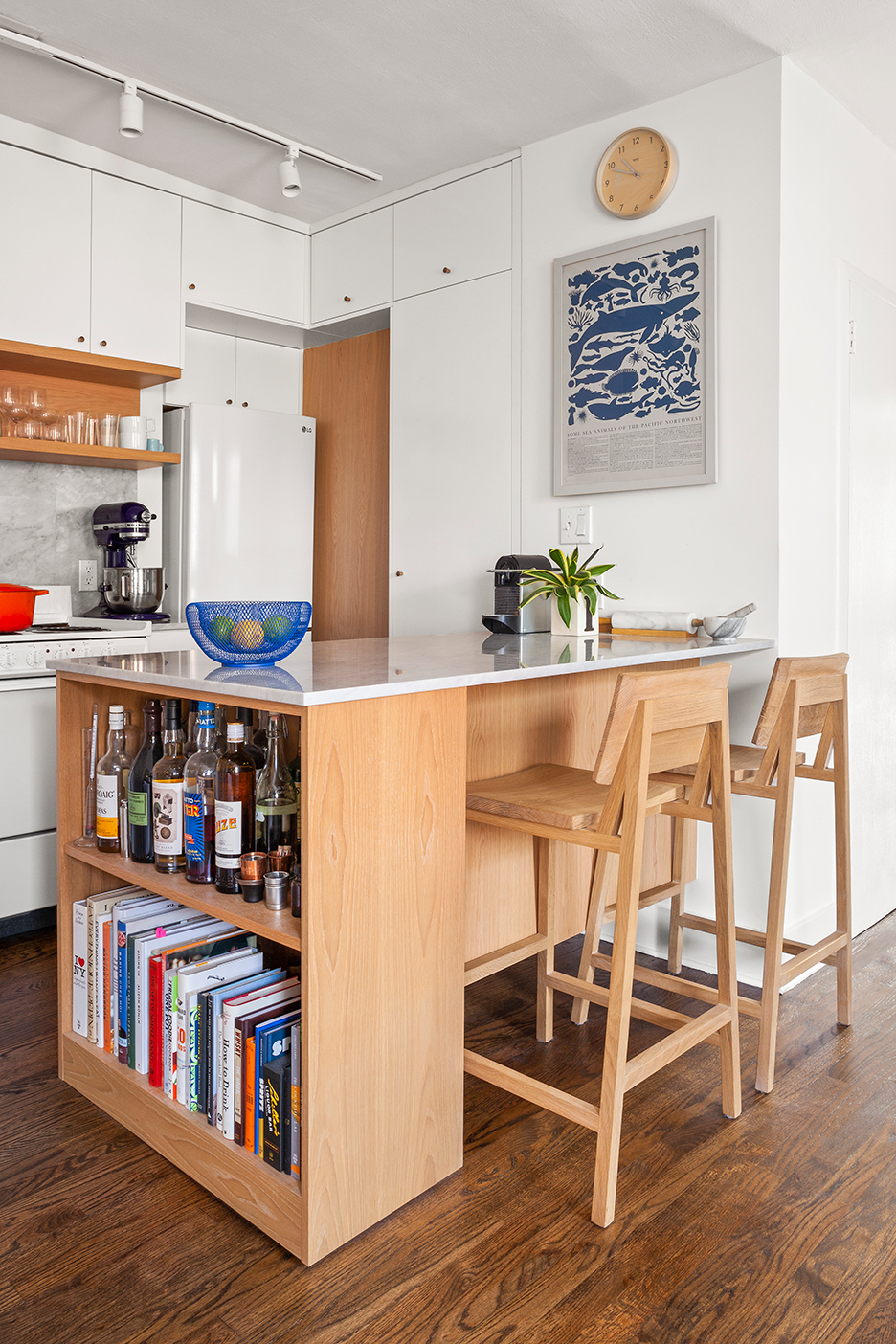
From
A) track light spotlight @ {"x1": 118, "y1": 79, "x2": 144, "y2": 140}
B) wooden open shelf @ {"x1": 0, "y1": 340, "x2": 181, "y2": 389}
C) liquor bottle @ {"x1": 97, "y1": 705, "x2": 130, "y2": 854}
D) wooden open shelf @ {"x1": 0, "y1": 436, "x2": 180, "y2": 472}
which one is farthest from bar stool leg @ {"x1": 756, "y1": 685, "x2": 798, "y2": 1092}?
wooden open shelf @ {"x1": 0, "y1": 340, "x2": 181, "y2": 389}

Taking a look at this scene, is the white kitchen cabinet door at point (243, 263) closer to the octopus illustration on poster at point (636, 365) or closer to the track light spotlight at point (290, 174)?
the track light spotlight at point (290, 174)

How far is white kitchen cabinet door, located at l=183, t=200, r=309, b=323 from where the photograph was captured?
12.1ft

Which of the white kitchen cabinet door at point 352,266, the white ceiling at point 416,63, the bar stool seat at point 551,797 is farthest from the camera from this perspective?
the white kitchen cabinet door at point 352,266

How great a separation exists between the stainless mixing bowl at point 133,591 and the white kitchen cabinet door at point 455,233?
4.72 feet

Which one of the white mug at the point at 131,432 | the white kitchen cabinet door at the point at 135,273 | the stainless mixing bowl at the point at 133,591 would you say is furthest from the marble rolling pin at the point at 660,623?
the white kitchen cabinet door at the point at 135,273

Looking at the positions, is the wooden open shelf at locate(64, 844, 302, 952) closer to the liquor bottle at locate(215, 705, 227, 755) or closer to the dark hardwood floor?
→ the liquor bottle at locate(215, 705, 227, 755)

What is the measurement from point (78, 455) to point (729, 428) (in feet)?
7.30

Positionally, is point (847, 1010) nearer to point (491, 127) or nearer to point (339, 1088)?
point (339, 1088)

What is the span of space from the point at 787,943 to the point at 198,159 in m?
3.25

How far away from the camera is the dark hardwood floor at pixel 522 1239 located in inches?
53.3

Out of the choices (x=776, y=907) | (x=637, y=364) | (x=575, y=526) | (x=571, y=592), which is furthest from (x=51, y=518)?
(x=776, y=907)

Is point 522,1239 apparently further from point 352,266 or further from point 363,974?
point 352,266

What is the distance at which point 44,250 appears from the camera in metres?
3.28

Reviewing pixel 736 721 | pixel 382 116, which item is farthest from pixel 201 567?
pixel 736 721
